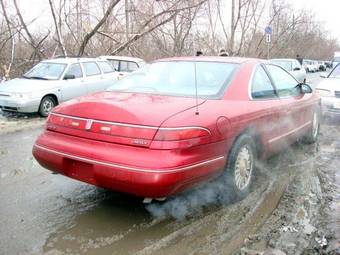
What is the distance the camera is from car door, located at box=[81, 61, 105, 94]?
1216cm

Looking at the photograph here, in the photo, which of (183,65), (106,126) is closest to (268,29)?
(183,65)

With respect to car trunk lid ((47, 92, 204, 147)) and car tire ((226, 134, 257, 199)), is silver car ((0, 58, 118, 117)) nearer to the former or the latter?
car trunk lid ((47, 92, 204, 147))

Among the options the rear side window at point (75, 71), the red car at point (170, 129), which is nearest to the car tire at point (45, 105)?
the rear side window at point (75, 71)

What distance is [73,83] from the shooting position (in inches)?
459

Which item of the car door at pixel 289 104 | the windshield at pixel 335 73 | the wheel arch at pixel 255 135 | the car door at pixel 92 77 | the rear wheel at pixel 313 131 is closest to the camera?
the wheel arch at pixel 255 135

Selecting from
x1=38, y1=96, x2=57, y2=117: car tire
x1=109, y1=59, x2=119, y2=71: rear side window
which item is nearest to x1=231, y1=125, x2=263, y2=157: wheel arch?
x1=38, y1=96, x2=57, y2=117: car tire

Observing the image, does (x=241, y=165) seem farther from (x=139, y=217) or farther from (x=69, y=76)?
(x=69, y=76)

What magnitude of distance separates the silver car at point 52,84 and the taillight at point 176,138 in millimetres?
7405

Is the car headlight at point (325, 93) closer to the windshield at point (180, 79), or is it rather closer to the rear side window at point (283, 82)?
the rear side window at point (283, 82)

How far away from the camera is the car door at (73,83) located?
11328 mm

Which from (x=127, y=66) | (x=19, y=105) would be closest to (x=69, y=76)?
(x=19, y=105)

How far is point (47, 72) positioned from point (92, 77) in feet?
4.39

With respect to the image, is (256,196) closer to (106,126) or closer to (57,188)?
(106,126)

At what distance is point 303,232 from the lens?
3938mm
